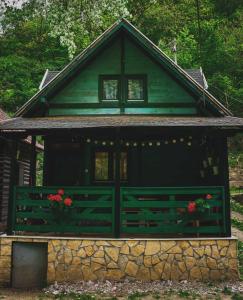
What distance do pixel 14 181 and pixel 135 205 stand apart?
3.57m

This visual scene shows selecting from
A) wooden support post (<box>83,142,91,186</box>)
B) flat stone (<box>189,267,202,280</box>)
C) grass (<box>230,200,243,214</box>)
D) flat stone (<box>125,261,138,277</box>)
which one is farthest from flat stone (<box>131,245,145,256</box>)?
grass (<box>230,200,243,214</box>)

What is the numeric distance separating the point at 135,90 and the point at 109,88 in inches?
37.5

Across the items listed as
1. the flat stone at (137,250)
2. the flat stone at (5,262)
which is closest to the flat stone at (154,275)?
the flat stone at (137,250)

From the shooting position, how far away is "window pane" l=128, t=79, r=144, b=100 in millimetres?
13773

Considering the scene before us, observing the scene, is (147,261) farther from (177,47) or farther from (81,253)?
(177,47)

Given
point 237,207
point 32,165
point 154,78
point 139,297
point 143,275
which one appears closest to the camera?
point 139,297

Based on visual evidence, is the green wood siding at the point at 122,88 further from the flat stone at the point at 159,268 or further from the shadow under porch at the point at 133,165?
the flat stone at the point at 159,268

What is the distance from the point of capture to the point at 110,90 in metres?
13.8

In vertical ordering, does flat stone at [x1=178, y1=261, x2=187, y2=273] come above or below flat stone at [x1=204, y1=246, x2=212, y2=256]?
below

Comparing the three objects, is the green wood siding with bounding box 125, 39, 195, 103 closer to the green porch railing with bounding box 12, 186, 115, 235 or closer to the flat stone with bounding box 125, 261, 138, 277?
the green porch railing with bounding box 12, 186, 115, 235

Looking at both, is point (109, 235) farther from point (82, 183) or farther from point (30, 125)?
point (30, 125)

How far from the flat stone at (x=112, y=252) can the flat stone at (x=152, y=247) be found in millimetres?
768

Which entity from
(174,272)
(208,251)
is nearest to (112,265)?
(174,272)

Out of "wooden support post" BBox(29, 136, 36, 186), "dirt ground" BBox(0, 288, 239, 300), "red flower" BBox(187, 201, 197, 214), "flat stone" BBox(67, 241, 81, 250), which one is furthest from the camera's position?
"wooden support post" BBox(29, 136, 36, 186)
